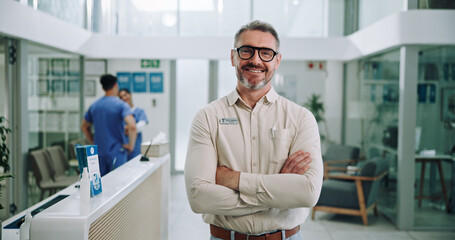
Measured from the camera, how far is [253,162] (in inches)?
75.6

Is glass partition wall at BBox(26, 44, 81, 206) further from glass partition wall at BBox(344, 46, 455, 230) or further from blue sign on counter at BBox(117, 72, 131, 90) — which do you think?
glass partition wall at BBox(344, 46, 455, 230)

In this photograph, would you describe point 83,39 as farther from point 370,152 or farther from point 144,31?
point 370,152

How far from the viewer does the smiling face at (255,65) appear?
72.6 inches

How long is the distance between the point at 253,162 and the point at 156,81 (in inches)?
268

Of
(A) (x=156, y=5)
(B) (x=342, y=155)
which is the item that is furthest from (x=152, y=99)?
(B) (x=342, y=155)

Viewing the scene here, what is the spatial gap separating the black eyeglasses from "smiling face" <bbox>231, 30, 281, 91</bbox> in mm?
15

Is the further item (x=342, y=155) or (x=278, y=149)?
(x=342, y=155)

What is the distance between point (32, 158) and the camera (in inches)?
196

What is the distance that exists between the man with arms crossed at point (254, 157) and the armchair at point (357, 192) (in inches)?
146

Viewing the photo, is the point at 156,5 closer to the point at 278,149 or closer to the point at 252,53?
the point at 252,53

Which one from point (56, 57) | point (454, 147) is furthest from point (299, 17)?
point (56, 57)

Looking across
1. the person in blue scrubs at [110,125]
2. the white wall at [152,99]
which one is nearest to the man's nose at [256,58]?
the person in blue scrubs at [110,125]

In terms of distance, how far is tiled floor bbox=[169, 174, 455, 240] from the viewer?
499cm

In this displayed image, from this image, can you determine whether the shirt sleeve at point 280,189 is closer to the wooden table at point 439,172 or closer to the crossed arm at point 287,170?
the crossed arm at point 287,170
